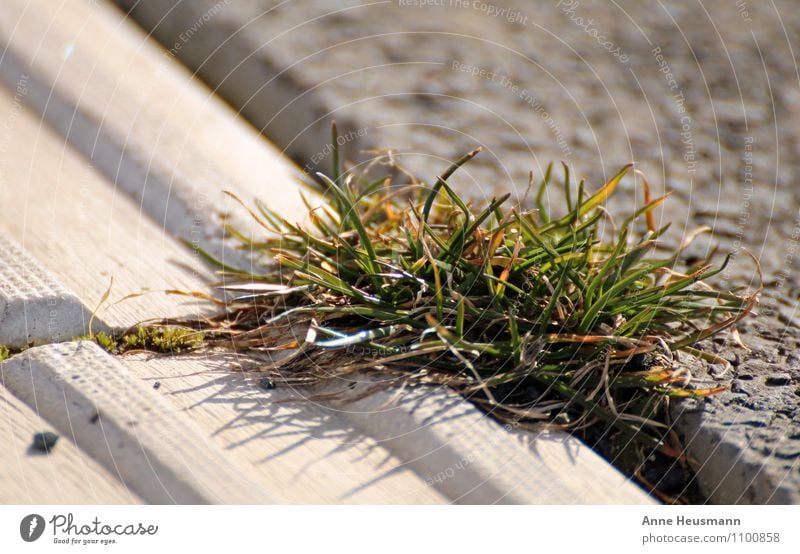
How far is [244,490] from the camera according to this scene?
1.31 meters

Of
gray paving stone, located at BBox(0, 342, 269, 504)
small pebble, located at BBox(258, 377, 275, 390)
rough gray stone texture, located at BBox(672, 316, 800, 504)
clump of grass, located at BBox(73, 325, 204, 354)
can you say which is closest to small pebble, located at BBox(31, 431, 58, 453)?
gray paving stone, located at BBox(0, 342, 269, 504)

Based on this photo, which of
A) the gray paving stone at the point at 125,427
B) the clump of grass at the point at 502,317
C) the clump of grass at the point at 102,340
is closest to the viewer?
the gray paving stone at the point at 125,427

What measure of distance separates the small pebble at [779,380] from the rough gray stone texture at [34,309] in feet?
4.56

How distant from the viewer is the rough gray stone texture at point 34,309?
5.26 feet

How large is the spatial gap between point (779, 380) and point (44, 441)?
137cm

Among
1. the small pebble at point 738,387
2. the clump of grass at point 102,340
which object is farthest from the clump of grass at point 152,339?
the small pebble at point 738,387

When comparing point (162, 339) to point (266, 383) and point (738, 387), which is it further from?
point (738, 387)

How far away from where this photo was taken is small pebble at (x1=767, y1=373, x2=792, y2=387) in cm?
158

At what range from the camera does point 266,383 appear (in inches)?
61.8

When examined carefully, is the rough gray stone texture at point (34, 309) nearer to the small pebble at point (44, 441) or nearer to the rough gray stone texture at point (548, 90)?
the small pebble at point (44, 441)

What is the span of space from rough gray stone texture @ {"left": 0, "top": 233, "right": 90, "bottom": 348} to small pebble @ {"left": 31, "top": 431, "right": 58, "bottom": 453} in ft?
0.99

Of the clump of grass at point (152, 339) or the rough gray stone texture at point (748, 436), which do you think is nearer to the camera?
the rough gray stone texture at point (748, 436)

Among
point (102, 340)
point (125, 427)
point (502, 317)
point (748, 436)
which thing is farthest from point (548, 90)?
point (125, 427)

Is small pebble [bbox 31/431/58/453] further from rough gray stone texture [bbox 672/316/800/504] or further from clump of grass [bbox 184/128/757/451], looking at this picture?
rough gray stone texture [bbox 672/316/800/504]
